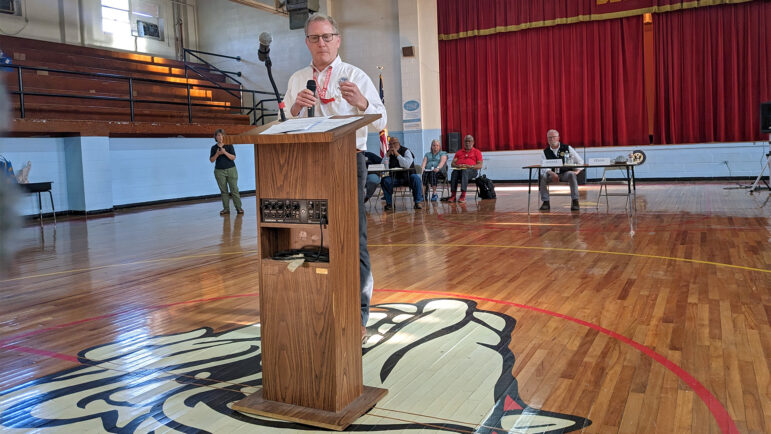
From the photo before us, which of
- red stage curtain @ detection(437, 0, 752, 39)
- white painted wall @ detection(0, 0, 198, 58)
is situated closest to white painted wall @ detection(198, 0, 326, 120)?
white painted wall @ detection(0, 0, 198, 58)

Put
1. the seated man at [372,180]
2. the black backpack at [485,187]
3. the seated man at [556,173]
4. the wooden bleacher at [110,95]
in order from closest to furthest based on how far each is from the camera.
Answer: the seated man at [556,173], the seated man at [372,180], the wooden bleacher at [110,95], the black backpack at [485,187]

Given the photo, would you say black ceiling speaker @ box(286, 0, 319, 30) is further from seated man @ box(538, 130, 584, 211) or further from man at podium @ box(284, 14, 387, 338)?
man at podium @ box(284, 14, 387, 338)

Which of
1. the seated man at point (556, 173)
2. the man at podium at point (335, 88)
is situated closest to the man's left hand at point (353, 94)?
the man at podium at point (335, 88)

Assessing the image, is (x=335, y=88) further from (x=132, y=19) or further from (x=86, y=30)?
(x=132, y=19)

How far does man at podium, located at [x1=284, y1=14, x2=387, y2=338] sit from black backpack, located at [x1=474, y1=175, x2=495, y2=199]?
27.0 feet

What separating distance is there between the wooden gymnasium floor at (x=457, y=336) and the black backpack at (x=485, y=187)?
15.4 feet

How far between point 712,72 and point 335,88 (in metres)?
12.7

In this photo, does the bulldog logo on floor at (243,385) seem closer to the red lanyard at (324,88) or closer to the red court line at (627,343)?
the red court line at (627,343)

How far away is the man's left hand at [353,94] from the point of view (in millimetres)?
2441

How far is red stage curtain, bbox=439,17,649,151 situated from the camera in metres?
13.9

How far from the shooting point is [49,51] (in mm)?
13062

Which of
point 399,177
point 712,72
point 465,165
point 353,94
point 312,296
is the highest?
point 712,72

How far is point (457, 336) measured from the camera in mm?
2988

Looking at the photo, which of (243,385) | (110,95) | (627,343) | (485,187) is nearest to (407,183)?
(485,187)
